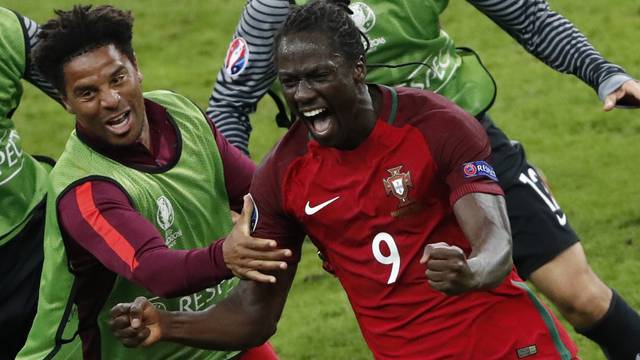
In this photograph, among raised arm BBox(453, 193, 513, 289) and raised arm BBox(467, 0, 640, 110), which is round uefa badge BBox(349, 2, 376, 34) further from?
raised arm BBox(453, 193, 513, 289)

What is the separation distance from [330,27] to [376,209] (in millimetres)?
608

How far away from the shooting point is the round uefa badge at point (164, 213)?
5.72 m

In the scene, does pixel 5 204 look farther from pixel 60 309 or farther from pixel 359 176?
pixel 359 176

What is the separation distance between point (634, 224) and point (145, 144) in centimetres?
499

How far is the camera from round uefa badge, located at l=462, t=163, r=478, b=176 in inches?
201

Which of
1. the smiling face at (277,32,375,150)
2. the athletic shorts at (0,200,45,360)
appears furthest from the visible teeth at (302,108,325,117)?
the athletic shorts at (0,200,45,360)

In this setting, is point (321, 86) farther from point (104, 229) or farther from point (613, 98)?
point (613, 98)

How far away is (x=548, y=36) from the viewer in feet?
21.9

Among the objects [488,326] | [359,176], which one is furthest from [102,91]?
[488,326]

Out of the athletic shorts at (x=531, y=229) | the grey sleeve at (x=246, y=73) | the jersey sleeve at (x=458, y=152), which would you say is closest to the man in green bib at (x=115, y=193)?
the grey sleeve at (x=246, y=73)

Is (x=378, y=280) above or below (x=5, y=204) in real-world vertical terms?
above

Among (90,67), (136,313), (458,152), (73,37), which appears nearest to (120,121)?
(90,67)

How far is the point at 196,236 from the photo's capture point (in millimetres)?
5898

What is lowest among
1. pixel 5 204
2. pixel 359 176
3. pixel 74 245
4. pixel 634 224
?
pixel 634 224
